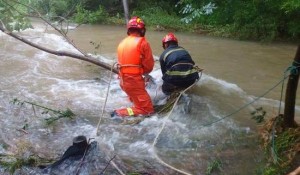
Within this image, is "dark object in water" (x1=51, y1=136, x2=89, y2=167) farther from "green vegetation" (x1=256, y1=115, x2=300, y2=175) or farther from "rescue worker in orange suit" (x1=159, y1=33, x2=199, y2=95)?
"rescue worker in orange suit" (x1=159, y1=33, x2=199, y2=95)

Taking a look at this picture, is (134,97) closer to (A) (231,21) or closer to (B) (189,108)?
(B) (189,108)

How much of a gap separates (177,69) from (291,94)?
7.55 feet

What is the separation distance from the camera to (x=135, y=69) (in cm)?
653

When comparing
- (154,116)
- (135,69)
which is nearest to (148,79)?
(135,69)

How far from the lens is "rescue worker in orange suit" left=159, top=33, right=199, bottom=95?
268 inches

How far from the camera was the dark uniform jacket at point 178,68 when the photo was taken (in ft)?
22.3

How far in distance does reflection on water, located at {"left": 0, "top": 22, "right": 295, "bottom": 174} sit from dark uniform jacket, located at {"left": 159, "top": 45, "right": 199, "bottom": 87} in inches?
12.4

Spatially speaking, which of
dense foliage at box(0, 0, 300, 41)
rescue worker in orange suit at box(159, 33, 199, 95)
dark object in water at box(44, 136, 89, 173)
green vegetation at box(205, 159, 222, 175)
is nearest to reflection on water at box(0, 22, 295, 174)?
green vegetation at box(205, 159, 222, 175)

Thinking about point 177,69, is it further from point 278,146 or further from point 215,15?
point 215,15

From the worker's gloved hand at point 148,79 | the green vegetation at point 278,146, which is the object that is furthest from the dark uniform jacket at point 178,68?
the green vegetation at point 278,146

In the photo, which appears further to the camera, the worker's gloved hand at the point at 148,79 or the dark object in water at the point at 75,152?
the worker's gloved hand at the point at 148,79

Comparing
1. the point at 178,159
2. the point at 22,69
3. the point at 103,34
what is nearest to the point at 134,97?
the point at 178,159

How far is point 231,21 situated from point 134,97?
882 centimetres

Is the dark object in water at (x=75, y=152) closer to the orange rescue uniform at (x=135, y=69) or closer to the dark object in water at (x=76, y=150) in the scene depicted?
the dark object in water at (x=76, y=150)
